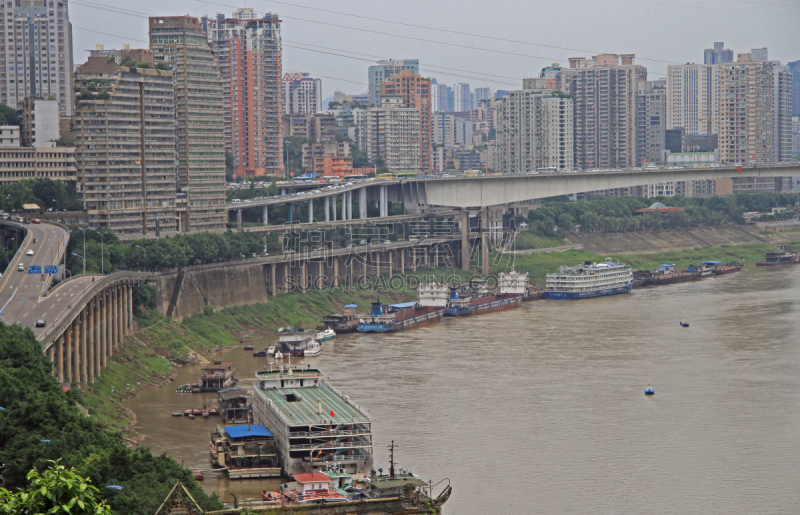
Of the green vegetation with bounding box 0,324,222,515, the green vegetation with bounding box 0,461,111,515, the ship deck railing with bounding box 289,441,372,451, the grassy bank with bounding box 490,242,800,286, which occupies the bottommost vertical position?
the ship deck railing with bounding box 289,441,372,451

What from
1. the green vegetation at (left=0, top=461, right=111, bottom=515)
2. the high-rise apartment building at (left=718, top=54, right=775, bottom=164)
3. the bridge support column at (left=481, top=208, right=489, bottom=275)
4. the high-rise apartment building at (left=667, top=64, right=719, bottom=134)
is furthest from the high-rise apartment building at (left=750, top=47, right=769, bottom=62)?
the green vegetation at (left=0, top=461, right=111, bottom=515)

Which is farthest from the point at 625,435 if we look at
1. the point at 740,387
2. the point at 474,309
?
the point at 474,309

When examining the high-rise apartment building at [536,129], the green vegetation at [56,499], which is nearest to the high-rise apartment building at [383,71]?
the high-rise apartment building at [536,129]

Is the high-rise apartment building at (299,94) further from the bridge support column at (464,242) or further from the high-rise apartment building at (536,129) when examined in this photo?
the bridge support column at (464,242)

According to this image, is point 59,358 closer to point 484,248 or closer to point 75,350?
point 75,350

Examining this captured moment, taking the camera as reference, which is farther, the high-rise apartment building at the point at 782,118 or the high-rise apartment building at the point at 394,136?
the high-rise apartment building at the point at 782,118

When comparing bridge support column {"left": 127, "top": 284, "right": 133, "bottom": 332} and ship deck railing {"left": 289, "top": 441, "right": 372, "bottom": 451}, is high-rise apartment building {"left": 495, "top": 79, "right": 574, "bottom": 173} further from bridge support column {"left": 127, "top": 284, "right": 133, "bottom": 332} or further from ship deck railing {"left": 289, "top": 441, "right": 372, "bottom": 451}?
ship deck railing {"left": 289, "top": 441, "right": 372, "bottom": 451}
